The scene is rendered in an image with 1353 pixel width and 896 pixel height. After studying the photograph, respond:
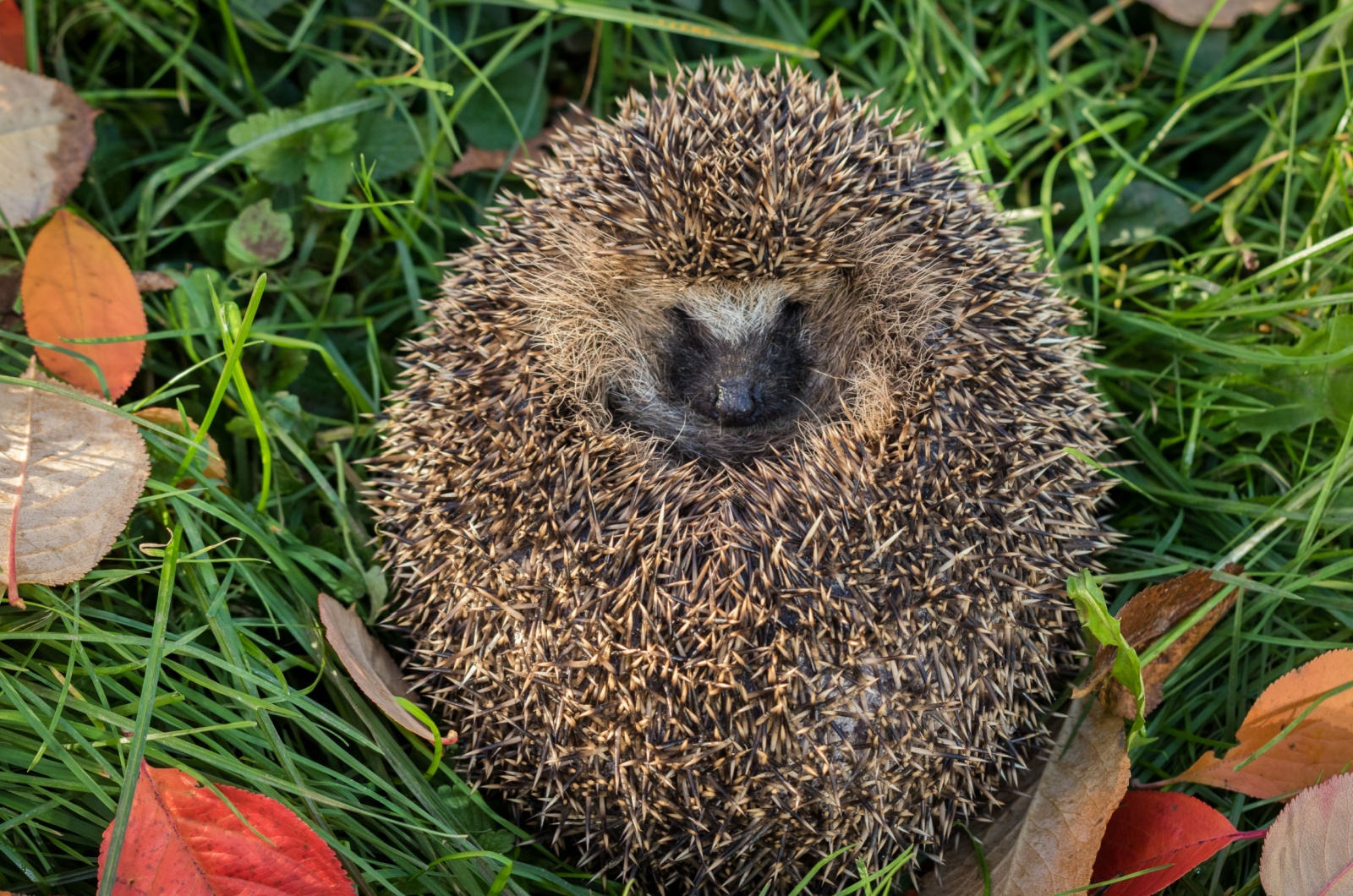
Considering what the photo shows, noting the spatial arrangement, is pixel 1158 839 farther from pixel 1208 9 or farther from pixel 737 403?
pixel 1208 9

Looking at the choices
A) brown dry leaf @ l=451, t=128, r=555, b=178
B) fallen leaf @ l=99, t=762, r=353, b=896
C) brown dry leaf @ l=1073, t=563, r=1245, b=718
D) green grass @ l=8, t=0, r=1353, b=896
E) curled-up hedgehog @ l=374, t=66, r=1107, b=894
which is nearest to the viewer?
fallen leaf @ l=99, t=762, r=353, b=896

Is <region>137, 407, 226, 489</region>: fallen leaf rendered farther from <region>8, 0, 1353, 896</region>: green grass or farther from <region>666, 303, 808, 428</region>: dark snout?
<region>666, 303, 808, 428</region>: dark snout

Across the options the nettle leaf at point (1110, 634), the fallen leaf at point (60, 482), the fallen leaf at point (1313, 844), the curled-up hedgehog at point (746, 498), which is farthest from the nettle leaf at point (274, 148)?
the fallen leaf at point (1313, 844)

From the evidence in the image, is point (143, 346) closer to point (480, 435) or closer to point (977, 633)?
A: point (480, 435)

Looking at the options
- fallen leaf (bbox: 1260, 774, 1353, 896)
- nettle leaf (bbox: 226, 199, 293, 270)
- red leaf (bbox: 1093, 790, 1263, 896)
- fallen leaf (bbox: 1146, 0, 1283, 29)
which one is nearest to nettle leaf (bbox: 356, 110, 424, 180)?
nettle leaf (bbox: 226, 199, 293, 270)

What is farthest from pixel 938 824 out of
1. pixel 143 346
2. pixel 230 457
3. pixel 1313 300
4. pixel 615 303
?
pixel 143 346

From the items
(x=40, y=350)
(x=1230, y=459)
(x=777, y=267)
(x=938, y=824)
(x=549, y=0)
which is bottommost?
(x=938, y=824)
